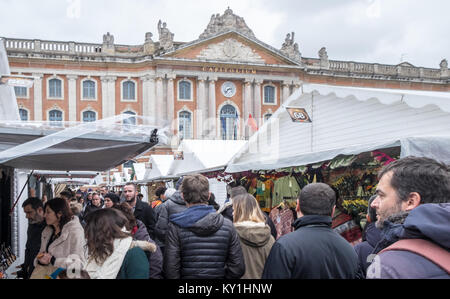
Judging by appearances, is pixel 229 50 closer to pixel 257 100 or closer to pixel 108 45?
pixel 257 100

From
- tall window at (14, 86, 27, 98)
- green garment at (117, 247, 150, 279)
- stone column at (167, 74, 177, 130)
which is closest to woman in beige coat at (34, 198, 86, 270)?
green garment at (117, 247, 150, 279)

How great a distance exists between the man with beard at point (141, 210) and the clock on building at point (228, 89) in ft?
107

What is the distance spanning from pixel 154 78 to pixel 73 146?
33681 mm

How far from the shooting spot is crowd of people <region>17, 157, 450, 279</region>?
1.46 meters

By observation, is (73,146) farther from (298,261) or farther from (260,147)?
(260,147)

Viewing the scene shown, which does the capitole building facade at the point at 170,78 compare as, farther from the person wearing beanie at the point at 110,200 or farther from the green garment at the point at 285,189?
the person wearing beanie at the point at 110,200

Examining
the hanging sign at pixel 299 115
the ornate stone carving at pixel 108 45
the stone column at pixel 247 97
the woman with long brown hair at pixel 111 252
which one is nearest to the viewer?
the woman with long brown hair at pixel 111 252

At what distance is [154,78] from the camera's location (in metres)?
36.9

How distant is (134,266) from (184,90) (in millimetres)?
35806

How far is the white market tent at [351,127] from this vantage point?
507 centimetres

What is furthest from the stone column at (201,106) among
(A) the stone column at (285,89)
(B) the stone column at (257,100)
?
(A) the stone column at (285,89)

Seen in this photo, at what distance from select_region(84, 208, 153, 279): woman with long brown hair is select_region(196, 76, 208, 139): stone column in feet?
113

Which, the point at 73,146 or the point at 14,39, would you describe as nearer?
the point at 73,146
